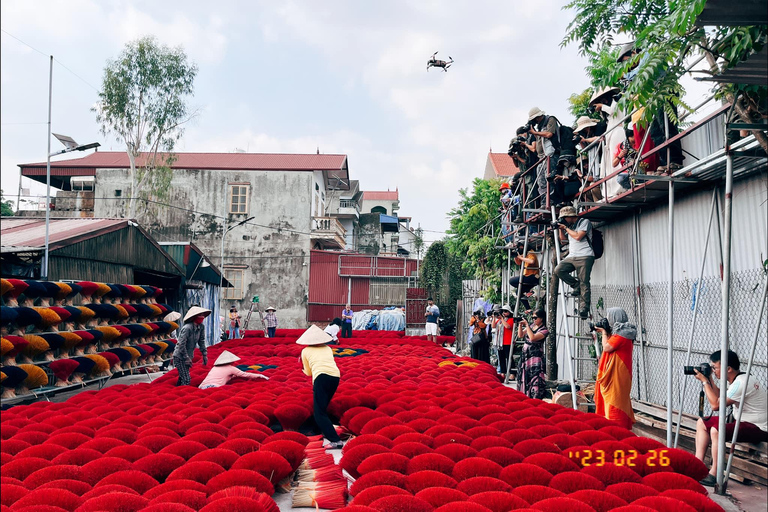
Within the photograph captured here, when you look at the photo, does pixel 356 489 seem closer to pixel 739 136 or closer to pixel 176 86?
pixel 739 136

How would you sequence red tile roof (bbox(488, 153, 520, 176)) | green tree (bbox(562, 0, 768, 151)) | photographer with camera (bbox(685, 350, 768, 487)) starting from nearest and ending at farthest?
1. green tree (bbox(562, 0, 768, 151))
2. photographer with camera (bbox(685, 350, 768, 487))
3. red tile roof (bbox(488, 153, 520, 176))

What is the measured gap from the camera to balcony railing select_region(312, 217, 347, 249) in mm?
33438

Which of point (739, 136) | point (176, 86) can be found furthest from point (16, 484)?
point (176, 86)

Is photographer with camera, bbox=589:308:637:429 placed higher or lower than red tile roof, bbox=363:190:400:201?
lower

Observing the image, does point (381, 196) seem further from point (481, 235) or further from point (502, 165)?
point (481, 235)

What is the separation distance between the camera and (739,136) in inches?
240

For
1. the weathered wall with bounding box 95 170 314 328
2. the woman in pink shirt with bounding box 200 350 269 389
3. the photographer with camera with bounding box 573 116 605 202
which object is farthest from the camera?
the weathered wall with bounding box 95 170 314 328

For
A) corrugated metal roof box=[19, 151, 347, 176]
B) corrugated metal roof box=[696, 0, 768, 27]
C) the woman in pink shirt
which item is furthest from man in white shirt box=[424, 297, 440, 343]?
corrugated metal roof box=[696, 0, 768, 27]

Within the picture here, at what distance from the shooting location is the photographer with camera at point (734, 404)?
218 inches

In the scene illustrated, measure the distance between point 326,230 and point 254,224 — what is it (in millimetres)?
4009

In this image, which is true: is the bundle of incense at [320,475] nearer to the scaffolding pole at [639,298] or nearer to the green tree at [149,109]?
the scaffolding pole at [639,298]

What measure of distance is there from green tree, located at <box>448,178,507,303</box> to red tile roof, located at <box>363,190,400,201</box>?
3127cm

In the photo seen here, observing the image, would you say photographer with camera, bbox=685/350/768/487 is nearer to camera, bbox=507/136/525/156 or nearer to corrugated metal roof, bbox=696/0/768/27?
corrugated metal roof, bbox=696/0/768/27

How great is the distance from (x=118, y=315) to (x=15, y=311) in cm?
421
